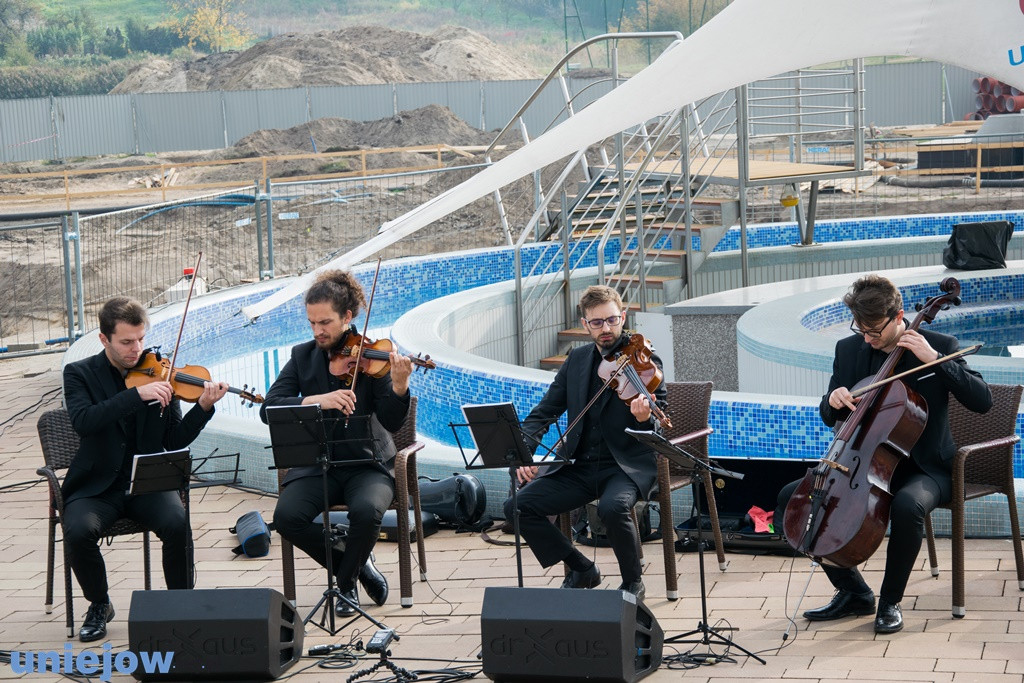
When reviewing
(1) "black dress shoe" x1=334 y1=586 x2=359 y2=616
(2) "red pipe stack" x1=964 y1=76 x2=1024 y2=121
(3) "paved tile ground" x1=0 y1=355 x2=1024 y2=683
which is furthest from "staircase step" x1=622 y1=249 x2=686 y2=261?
(2) "red pipe stack" x1=964 y1=76 x2=1024 y2=121

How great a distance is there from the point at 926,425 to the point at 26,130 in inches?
1272

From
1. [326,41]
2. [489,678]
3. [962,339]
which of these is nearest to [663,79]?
[489,678]

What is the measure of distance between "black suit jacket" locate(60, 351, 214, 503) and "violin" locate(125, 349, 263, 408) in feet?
0.21

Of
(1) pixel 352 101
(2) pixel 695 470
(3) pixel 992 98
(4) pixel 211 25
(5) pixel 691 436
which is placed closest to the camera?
(2) pixel 695 470

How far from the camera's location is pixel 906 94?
3312cm

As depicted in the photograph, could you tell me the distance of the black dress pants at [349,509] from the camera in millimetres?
4781

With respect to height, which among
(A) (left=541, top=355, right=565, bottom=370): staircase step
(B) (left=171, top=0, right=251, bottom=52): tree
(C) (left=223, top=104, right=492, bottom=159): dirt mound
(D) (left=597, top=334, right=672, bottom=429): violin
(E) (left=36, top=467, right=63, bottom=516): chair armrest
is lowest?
(A) (left=541, top=355, right=565, bottom=370): staircase step

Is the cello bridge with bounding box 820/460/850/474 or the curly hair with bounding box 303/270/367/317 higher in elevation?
the curly hair with bounding box 303/270/367/317

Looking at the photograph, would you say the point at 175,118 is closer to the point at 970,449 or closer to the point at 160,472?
the point at 160,472

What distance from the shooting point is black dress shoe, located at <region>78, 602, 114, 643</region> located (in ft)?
15.4

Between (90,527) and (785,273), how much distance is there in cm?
841

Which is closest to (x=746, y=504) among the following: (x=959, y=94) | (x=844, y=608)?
(x=844, y=608)

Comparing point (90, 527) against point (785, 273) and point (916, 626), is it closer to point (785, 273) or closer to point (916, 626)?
point (916, 626)

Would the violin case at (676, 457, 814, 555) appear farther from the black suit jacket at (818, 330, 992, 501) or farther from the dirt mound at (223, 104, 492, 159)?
the dirt mound at (223, 104, 492, 159)
